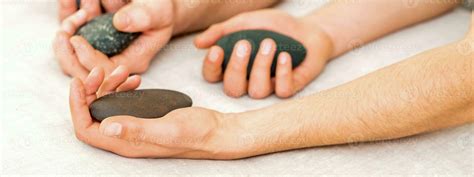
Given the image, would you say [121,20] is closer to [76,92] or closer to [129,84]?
[129,84]

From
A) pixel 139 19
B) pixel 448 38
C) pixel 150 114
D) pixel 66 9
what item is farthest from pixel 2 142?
pixel 448 38

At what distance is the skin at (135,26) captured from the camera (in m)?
1.11

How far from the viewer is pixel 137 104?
2.97 ft

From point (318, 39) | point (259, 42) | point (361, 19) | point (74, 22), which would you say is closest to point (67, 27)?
point (74, 22)

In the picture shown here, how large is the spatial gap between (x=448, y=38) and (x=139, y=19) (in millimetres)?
626

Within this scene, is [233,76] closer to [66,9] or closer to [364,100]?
[364,100]

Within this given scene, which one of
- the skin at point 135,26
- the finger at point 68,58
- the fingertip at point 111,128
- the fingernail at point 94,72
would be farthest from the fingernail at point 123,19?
the fingertip at point 111,128

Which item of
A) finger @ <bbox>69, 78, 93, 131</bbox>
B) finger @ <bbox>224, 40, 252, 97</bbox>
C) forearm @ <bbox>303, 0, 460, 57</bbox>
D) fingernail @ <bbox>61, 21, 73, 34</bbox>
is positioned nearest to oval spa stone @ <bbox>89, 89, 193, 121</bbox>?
finger @ <bbox>69, 78, 93, 131</bbox>

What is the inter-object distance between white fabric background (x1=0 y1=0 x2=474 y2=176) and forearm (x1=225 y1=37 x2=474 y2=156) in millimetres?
29

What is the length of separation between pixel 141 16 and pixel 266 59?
9.1 inches

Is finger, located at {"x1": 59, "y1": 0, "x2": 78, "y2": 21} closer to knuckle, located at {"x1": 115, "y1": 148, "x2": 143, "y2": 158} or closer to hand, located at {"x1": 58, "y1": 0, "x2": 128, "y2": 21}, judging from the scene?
hand, located at {"x1": 58, "y1": 0, "x2": 128, "y2": 21}

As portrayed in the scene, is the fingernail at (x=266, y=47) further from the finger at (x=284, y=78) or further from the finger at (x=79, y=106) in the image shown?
the finger at (x=79, y=106)

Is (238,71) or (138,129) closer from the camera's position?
(138,129)

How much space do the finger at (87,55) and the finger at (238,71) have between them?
0.21 metres
